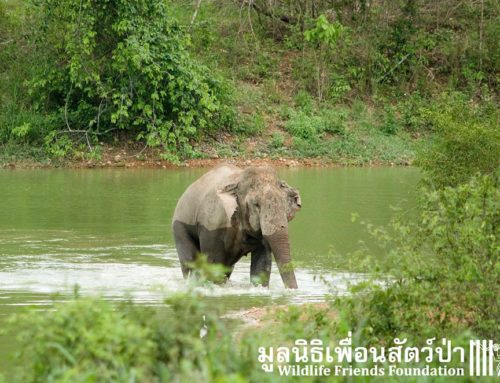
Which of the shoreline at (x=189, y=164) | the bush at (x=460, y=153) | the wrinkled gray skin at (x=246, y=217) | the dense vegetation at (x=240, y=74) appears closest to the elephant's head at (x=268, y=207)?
the wrinkled gray skin at (x=246, y=217)

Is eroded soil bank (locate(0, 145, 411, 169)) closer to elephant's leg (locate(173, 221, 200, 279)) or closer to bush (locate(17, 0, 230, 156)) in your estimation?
bush (locate(17, 0, 230, 156))

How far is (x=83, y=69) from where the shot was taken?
2642 cm

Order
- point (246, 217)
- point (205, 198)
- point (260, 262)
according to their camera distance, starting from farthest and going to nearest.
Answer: point (205, 198), point (260, 262), point (246, 217)

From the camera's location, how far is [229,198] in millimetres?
12211

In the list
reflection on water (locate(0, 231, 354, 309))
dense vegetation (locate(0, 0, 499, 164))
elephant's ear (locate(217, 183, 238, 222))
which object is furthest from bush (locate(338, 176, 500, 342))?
dense vegetation (locate(0, 0, 499, 164))

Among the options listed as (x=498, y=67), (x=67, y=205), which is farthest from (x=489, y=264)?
(x=498, y=67)

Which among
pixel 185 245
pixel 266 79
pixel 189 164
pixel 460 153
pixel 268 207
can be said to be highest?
pixel 266 79

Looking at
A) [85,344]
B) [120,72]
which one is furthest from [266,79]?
[85,344]

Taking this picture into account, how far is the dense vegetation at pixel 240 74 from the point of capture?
86.7ft

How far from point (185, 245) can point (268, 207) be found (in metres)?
1.60

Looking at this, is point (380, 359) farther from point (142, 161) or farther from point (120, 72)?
point (120, 72)

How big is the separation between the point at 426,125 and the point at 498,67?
3.11 meters

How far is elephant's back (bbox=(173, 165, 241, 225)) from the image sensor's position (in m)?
12.5

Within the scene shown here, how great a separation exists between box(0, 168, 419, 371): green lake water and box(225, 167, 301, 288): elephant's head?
19.9 inches
